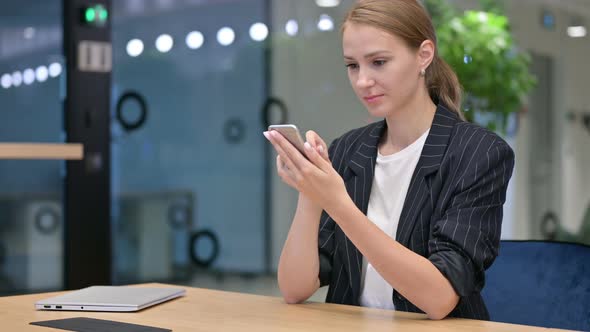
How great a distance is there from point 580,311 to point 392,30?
728 millimetres

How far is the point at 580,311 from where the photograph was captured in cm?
200

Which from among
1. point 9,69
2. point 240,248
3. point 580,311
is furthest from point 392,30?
point 240,248

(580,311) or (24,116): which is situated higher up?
(24,116)

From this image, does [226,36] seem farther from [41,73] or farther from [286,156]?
[286,156]

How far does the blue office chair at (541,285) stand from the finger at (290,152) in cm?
70

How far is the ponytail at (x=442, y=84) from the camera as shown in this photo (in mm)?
2062

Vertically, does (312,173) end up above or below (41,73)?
below

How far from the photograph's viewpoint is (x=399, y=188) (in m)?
2.00

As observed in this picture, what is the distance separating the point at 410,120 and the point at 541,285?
47 cm

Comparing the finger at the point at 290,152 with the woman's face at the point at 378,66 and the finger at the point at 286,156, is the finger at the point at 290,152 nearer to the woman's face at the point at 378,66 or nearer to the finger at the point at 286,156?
the finger at the point at 286,156

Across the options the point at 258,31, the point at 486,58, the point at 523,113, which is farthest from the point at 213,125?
the point at 523,113

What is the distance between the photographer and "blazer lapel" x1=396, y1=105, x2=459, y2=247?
189 cm

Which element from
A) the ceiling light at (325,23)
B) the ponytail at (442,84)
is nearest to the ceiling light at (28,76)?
the ceiling light at (325,23)

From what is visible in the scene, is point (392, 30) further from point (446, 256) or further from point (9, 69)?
point (9, 69)
